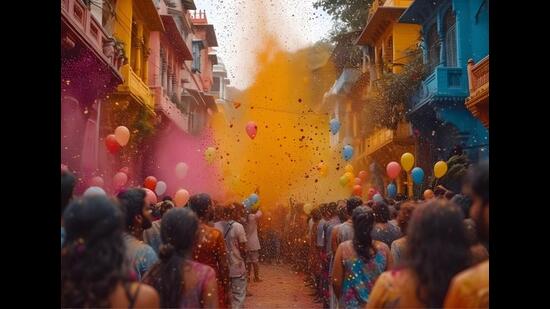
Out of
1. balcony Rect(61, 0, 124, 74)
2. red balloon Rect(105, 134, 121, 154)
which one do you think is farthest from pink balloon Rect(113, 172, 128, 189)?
balcony Rect(61, 0, 124, 74)

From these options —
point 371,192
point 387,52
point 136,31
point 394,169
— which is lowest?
point 371,192

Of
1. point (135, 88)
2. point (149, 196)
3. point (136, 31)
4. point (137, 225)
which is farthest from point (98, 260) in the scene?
point (136, 31)

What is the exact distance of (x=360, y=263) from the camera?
11.6 feet

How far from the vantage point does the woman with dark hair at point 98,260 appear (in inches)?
96.7

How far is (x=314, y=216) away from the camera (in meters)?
7.62

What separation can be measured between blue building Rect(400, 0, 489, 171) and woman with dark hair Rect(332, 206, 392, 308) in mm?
1726

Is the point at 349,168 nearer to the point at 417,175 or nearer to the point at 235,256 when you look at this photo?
the point at 417,175

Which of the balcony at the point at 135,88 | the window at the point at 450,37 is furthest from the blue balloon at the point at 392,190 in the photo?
the balcony at the point at 135,88

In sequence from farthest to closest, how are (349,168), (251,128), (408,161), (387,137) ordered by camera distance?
1. (349,168)
2. (251,128)
3. (387,137)
4. (408,161)

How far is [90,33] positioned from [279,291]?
3925mm
